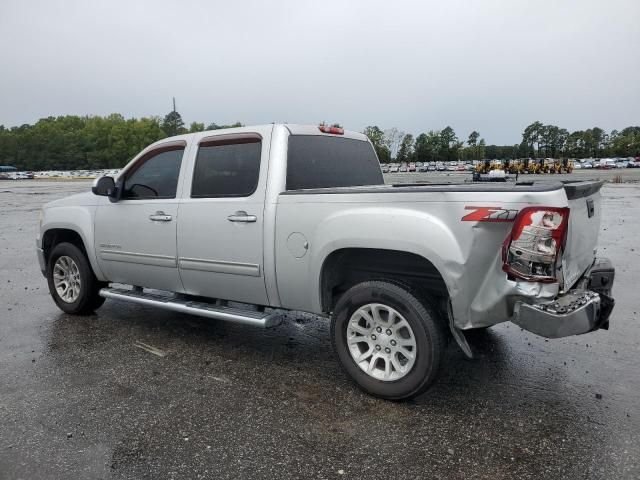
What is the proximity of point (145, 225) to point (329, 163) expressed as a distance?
1828mm

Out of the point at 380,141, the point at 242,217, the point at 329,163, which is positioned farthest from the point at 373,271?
the point at 380,141

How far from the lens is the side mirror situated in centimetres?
507

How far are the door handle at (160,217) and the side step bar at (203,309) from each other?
745 mm

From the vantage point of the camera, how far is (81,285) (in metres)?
5.60

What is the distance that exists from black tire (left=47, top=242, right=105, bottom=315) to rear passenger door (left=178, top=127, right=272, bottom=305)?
150 cm

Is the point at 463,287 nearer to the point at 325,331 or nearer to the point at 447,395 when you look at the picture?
the point at 447,395

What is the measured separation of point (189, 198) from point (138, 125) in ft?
469

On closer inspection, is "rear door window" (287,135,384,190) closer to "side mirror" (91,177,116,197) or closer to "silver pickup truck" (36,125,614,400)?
"silver pickup truck" (36,125,614,400)

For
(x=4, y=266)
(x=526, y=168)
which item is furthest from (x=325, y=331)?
(x=526, y=168)

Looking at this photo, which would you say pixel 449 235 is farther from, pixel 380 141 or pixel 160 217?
pixel 380 141

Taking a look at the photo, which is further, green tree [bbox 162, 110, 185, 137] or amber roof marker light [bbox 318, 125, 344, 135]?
green tree [bbox 162, 110, 185, 137]

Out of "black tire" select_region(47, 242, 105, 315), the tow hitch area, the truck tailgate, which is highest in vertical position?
the truck tailgate

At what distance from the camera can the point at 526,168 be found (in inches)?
2089

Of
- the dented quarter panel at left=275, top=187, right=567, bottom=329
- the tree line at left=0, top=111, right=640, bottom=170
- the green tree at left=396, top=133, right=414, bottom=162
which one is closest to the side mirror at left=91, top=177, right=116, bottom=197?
the dented quarter panel at left=275, top=187, right=567, bottom=329
